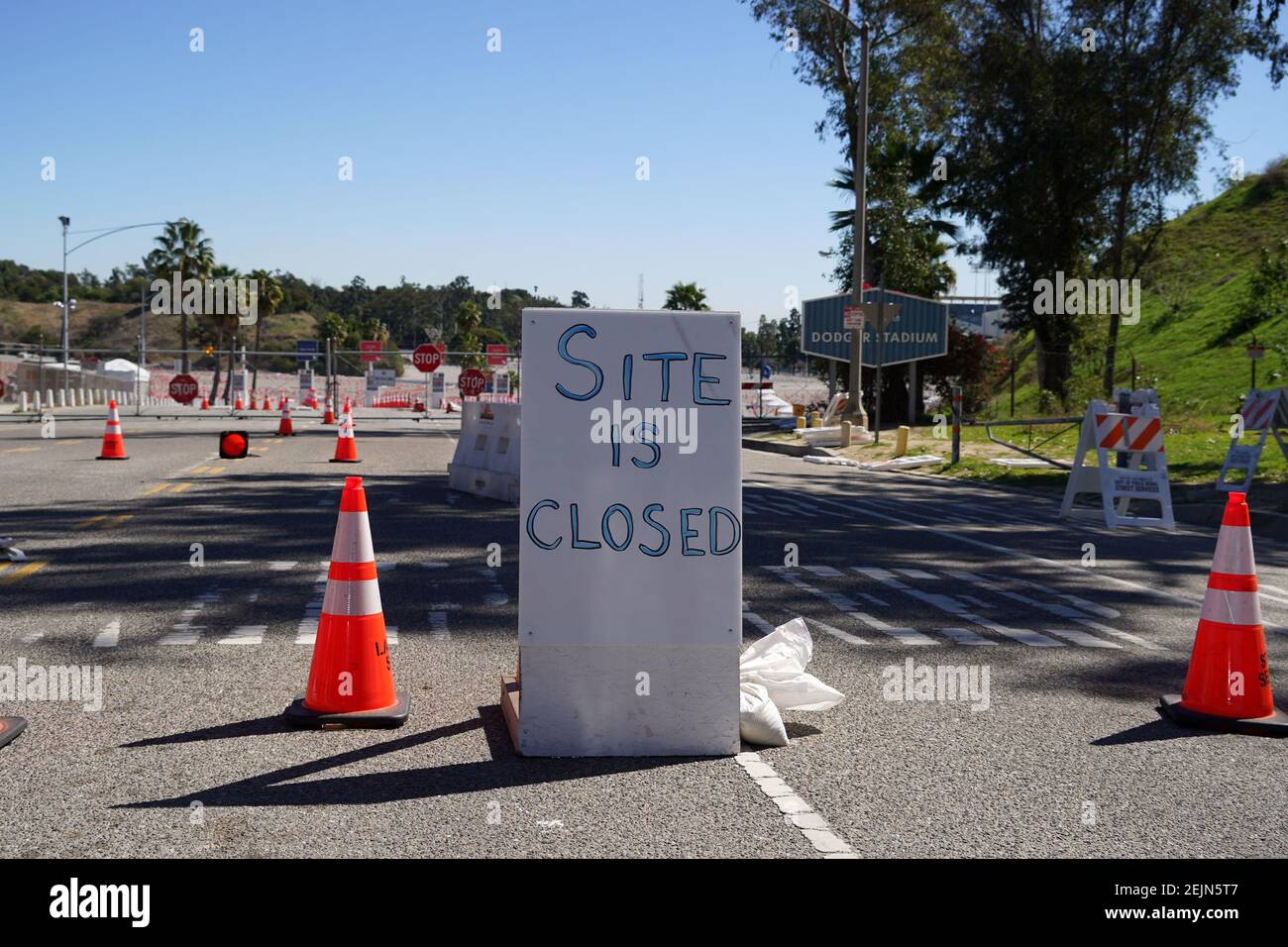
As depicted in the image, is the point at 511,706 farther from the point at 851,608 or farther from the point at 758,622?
the point at 851,608

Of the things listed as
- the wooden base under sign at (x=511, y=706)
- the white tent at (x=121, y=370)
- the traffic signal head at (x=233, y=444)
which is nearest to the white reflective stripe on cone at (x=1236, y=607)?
the wooden base under sign at (x=511, y=706)

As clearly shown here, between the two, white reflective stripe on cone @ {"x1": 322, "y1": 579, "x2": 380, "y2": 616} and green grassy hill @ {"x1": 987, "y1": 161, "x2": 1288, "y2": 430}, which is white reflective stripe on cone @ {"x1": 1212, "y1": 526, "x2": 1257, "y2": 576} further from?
green grassy hill @ {"x1": 987, "y1": 161, "x2": 1288, "y2": 430}

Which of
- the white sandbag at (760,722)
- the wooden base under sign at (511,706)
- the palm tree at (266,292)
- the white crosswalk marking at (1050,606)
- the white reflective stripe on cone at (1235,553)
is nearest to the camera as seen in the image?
the wooden base under sign at (511,706)

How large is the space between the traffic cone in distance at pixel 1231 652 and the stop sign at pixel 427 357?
122 feet

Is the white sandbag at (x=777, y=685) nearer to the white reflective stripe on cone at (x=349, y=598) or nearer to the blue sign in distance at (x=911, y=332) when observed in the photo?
the white reflective stripe on cone at (x=349, y=598)

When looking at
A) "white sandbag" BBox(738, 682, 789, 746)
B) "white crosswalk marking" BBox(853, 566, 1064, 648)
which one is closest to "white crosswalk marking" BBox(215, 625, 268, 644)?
"white sandbag" BBox(738, 682, 789, 746)

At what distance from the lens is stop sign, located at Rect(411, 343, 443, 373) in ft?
140

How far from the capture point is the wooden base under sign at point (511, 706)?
557 cm

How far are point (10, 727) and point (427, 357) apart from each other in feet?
126

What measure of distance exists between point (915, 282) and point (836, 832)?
139 ft

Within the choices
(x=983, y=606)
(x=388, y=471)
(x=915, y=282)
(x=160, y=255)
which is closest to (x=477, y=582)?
(x=983, y=606)
